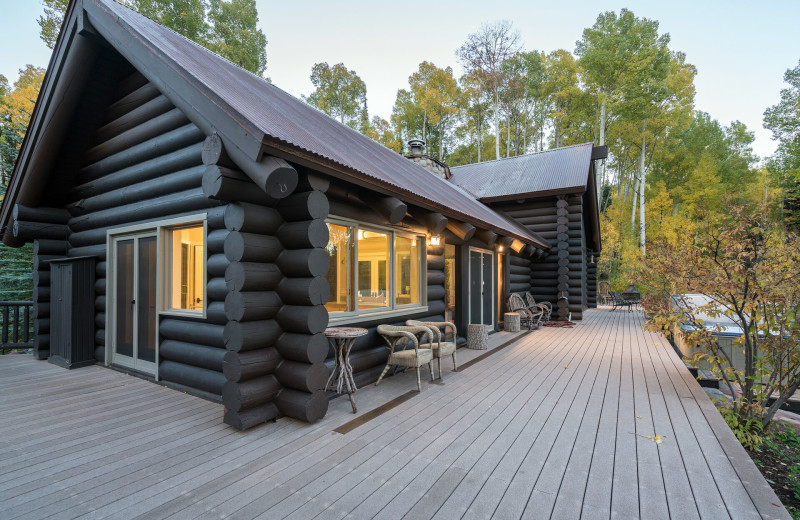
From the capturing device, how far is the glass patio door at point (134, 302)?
465 centimetres

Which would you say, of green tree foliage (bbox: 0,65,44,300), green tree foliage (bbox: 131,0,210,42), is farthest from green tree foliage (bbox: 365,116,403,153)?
green tree foliage (bbox: 0,65,44,300)

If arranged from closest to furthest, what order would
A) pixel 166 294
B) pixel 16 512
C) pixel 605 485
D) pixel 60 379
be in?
pixel 16 512 < pixel 605 485 < pixel 166 294 < pixel 60 379

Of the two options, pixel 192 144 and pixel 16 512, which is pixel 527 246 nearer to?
pixel 192 144

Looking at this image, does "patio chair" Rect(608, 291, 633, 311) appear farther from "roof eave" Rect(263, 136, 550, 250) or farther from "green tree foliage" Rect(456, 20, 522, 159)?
"roof eave" Rect(263, 136, 550, 250)

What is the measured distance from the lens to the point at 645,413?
3.71 metres

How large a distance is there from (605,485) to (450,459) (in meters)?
1.05

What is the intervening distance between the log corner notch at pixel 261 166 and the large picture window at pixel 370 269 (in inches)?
55.1

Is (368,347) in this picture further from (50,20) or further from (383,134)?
(383,134)

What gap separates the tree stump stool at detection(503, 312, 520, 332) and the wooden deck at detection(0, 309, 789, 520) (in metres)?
4.62

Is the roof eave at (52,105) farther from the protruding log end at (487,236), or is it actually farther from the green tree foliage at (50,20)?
the green tree foliage at (50,20)

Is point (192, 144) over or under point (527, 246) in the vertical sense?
over

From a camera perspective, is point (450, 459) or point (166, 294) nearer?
point (450, 459)

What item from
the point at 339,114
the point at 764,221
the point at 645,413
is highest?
the point at 339,114

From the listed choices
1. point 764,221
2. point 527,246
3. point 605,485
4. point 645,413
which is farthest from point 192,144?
point 527,246
